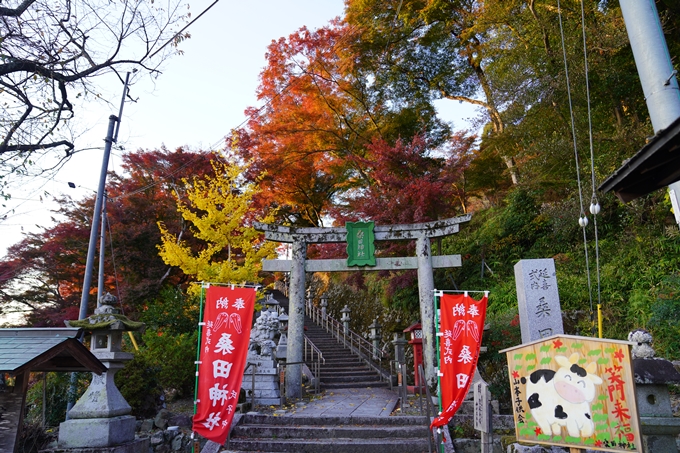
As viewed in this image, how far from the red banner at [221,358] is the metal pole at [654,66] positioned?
6.60 m

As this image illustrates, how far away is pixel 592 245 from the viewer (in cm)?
1247

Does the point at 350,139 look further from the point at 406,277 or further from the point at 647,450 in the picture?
the point at 647,450

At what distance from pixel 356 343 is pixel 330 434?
33.9 feet

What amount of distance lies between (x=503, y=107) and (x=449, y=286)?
21.3 ft

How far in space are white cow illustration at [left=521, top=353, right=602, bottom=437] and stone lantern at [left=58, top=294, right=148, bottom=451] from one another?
6164 millimetres

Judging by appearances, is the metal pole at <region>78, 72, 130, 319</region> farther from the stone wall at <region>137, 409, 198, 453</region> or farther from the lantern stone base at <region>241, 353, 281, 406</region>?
the lantern stone base at <region>241, 353, 281, 406</region>

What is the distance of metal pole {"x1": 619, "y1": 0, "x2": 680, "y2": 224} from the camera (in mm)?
4691

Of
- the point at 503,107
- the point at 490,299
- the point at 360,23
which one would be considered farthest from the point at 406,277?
the point at 360,23

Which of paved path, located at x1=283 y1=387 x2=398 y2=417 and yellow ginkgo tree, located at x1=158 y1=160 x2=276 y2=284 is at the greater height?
yellow ginkgo tree, located at x1=158 y1=160 x2=276 y2=284

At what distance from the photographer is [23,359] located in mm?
4930

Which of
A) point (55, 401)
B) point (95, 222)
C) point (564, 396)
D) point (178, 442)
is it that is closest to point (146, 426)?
point (178, 442)

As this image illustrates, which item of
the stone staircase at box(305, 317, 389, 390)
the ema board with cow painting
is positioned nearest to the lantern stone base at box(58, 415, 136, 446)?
the ema board with cow painting

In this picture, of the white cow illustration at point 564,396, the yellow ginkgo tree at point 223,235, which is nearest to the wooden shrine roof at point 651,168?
the white cow illustration at point 564,396

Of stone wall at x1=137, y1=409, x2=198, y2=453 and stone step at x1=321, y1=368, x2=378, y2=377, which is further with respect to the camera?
stone step at x1=321, y1=368, x2=378, y2=377
